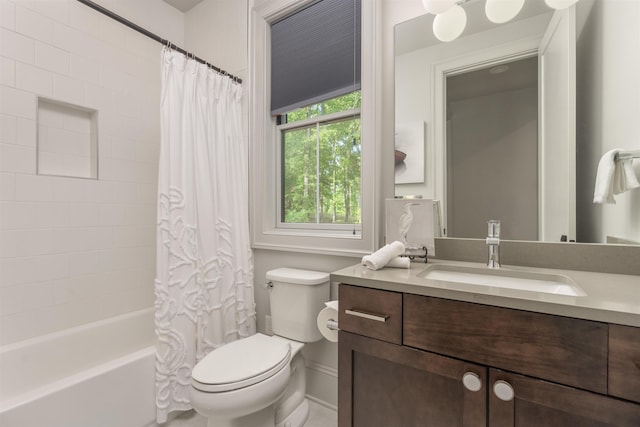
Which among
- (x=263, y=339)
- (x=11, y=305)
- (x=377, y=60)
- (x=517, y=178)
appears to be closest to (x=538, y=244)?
(x=517, y=178)

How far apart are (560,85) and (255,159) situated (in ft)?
5.45

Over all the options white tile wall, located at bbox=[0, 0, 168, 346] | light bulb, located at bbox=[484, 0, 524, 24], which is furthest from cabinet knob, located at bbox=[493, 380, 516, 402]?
white tile wall, located at bbox=[0, 0, 168, 346]

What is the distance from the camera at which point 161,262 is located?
4.93ft

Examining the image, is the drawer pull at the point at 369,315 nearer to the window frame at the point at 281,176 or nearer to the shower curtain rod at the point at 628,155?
the window frame at the point at 281,176

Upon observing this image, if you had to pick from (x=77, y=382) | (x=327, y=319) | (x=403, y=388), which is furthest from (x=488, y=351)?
(x=77, y=382)

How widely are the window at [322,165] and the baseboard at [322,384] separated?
836 mm

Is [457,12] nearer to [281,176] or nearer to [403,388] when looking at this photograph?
[281,176]

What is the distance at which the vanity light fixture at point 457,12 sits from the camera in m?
1.17

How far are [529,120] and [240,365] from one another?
160 centimetres

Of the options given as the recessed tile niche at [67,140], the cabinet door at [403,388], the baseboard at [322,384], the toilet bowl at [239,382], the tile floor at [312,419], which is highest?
the recessed tile niche at [67,140]

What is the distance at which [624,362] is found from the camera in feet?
2.04

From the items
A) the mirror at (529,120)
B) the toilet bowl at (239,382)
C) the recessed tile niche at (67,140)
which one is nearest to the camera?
the mirror at (529,120)

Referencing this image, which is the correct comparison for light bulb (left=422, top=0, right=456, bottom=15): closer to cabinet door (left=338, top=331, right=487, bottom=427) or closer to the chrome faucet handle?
the chrome faucet handle

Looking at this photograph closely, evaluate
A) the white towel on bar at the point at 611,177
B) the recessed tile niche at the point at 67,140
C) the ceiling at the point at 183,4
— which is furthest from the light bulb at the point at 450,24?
the recessed tile niche at the point at 67,140
